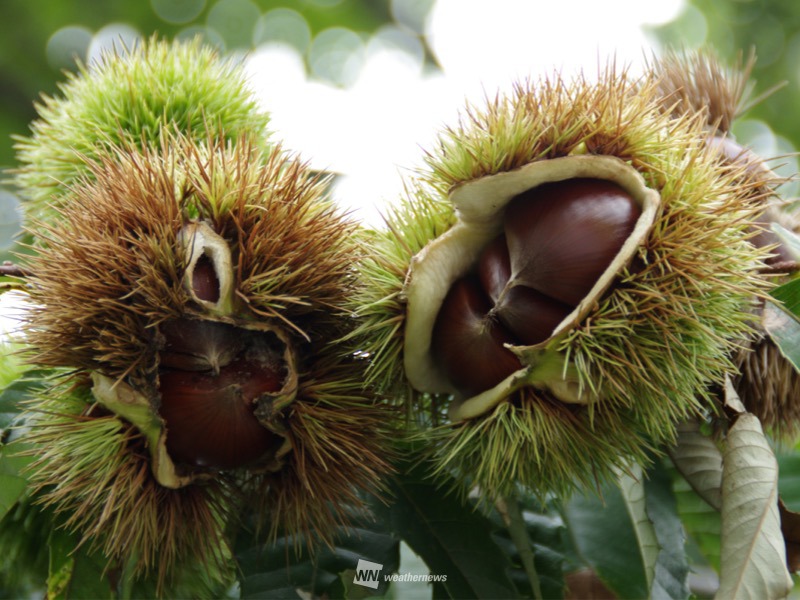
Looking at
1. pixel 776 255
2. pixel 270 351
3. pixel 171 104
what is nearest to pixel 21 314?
pixel 270 351

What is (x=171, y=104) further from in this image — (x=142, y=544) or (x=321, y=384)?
(x=142, y=544)

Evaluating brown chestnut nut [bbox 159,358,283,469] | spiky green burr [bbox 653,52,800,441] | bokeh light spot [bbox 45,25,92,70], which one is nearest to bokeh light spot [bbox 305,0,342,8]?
bokeh light spot [bbox 45,25,92,70]

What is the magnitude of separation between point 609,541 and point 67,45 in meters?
4.37

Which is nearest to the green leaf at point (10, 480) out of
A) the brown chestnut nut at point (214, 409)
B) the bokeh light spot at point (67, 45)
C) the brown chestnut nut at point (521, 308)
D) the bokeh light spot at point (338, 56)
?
the brown chestnut nut at point (214, 409)

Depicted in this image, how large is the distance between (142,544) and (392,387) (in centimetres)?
45

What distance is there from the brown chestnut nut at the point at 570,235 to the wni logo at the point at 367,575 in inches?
23.9

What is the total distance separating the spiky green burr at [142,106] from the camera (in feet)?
4.52

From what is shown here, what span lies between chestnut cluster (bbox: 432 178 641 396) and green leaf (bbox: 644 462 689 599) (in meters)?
0.43

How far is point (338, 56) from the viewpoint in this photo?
538 cm

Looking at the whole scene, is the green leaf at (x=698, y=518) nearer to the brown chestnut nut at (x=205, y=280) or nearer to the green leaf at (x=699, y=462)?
the green leaf at (x=699, y=462)

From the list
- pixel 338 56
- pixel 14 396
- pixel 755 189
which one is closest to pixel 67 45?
pixel 338 56

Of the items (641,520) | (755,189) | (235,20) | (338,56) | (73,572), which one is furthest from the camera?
(338,56)

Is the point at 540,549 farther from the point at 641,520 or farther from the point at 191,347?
the point at 191,347

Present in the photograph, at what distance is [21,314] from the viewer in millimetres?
1122
